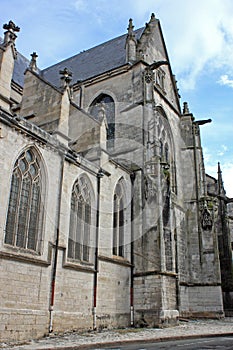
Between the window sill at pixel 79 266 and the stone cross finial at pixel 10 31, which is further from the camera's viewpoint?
the stone cross finial at pixel 10 31

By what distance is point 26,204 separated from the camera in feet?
31.6

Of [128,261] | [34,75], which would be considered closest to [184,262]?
[128,261]

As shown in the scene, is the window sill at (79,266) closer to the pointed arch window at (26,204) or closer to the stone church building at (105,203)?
the stone church building at (105,203)

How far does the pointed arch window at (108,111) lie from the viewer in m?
17.2

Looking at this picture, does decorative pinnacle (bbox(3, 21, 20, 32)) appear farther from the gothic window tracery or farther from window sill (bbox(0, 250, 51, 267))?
the gothic window tracery

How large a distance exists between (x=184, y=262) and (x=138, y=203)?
15.4 feet

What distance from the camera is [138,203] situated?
14.4 metres

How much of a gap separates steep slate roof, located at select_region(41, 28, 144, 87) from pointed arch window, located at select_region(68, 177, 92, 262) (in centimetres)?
965

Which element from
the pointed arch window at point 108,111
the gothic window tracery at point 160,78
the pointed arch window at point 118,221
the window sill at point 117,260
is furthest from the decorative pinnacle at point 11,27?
the gothic window tracery at point 160,78

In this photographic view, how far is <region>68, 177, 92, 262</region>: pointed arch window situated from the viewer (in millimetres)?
11070

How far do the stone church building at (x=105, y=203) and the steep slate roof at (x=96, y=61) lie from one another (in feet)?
0.45

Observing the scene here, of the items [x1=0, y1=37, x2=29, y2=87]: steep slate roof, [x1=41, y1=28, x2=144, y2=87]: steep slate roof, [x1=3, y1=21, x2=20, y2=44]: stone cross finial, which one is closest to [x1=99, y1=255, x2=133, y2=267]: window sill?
[x1=3, y1=21, x2=20, y2=44]: stone cross finial

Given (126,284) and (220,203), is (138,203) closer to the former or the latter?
(126,284)

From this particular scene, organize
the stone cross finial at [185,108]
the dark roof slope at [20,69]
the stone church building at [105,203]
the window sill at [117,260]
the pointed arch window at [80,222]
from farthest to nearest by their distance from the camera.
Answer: the stone cross finial at [185,108]
the dark roof slope at [20,69]
the window sill at [117,260]
the pointed arch window at [80,222]
the stone church building at [105,203]
